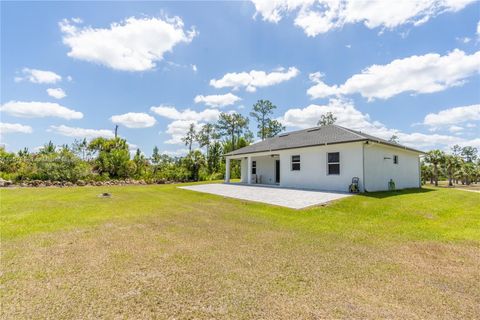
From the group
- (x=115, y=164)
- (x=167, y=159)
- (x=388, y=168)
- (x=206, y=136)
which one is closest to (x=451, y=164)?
(x=388, y=168)

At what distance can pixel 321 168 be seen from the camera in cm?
1298

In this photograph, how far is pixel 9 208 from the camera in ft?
24.7

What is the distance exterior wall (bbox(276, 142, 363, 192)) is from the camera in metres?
11.6

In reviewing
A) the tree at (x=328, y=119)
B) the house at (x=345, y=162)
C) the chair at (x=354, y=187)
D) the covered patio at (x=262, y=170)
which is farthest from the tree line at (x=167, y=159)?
the chair at (x=354, y=187)

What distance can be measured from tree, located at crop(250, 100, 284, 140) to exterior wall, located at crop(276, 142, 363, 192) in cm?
2132

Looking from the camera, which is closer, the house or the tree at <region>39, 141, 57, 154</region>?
the house

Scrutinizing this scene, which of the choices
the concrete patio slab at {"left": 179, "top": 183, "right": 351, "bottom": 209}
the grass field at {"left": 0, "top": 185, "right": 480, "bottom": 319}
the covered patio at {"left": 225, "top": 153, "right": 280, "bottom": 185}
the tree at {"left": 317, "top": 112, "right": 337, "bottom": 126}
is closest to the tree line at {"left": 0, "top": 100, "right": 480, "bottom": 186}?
the tree at {"left": 317, "top": 112, "right": 337, "bottom": 126}

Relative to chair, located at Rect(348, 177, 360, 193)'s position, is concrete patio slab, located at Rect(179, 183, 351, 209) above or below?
below

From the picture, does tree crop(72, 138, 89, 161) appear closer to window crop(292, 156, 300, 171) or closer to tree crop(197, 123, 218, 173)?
tree crop(197, 123, 218, 173)

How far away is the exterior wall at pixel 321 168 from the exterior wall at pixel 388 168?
0.54 meters

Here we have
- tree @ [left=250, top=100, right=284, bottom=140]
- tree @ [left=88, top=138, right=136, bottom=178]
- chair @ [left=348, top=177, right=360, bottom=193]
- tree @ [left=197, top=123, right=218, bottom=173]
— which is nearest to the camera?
chair @ [left=348, top=177, right=360, bottom=193]

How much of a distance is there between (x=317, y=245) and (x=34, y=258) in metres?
4.84

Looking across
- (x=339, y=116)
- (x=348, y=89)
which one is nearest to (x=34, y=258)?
(x=348, y=89)

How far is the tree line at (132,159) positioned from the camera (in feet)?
55.2
